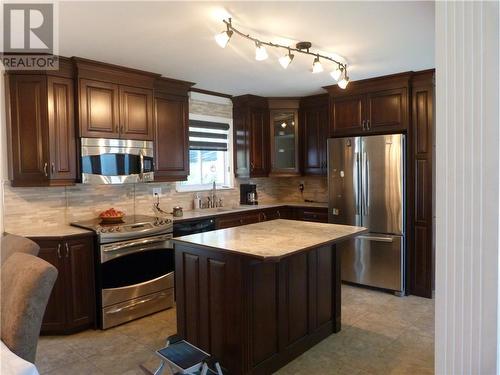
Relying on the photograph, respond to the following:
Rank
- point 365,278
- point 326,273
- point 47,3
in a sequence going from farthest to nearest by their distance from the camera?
point 365,278 < point 326,273 < point 47,3

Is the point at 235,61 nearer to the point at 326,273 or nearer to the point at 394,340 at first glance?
the point at 326,273

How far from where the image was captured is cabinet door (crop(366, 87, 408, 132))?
12.9 ft

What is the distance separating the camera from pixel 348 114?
14.2 feet

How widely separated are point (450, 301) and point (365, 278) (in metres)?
3.02

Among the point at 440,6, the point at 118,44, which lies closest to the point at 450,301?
the point at 440,6

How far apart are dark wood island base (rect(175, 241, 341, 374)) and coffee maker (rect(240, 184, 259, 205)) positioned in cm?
239

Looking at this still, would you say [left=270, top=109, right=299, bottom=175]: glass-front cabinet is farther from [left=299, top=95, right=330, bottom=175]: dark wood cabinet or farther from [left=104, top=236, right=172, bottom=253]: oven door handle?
[left=104, top=236, right=172, bottom=253]: oven door handle

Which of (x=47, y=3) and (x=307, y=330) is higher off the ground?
(x=47, y=3)

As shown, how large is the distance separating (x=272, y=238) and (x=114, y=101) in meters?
2.12

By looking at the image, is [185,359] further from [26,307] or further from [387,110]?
[387,110]

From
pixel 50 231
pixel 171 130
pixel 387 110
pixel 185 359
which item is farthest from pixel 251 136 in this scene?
pixel 185 359

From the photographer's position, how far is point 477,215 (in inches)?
47.6

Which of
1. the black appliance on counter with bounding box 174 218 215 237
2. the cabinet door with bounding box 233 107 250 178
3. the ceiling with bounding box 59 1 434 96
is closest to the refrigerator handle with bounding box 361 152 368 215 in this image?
the ceiling with bounding box 59 1 434 96

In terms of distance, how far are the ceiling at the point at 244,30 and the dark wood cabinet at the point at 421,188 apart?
304mm
